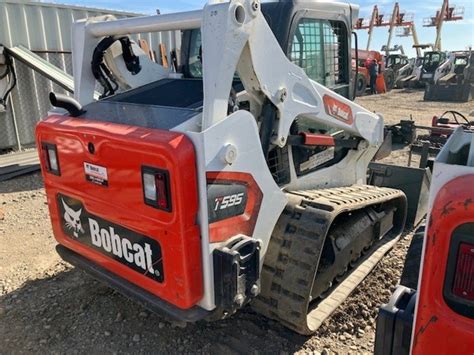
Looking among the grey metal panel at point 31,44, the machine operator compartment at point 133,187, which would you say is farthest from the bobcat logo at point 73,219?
the grey metal panel at point 31,44

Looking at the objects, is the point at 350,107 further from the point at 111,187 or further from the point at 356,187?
the point at 111,187

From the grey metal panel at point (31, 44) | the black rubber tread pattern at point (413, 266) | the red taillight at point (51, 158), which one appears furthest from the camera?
the grey metal panel at point (31, 44)

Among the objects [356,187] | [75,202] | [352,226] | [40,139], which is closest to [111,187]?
[75,202]

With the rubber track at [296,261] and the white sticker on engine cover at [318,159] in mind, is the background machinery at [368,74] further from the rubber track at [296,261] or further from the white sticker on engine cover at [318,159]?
the rubber track at [296,261]

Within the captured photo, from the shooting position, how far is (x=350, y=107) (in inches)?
132

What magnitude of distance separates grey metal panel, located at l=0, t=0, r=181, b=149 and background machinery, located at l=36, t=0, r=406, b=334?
5377mm

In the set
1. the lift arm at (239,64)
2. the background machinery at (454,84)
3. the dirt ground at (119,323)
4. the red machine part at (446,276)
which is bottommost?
the background machinery at (454,84)

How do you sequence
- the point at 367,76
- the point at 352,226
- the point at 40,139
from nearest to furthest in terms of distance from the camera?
the point at 40,139
the point at 352,226
the point at 367,76

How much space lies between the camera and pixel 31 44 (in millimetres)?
7836

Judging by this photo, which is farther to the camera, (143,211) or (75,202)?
(75,202)

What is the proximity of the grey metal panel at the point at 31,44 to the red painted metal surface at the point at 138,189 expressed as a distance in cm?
579

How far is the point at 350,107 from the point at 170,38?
7.43 m

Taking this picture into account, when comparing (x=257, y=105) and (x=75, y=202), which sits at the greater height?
(x=257, y=105)

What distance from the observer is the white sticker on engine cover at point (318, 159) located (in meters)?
3.21
